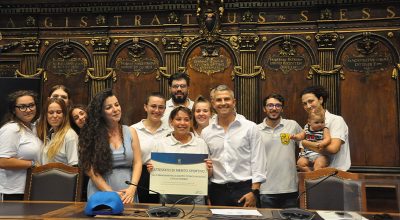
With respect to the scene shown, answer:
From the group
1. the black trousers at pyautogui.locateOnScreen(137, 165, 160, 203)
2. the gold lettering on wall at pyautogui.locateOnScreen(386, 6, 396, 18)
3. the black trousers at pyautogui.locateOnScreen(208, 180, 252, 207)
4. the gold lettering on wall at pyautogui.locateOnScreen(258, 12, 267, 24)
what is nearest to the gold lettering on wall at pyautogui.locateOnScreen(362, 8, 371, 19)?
the gold lettering on wall at pyautogui.locateOnScreen(386, 6, 396, 18)

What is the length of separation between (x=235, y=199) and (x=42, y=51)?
4.98 meters

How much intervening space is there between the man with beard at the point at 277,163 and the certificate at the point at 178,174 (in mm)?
1568

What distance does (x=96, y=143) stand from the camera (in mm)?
3393

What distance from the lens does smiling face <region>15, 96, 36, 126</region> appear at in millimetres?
→ 4086

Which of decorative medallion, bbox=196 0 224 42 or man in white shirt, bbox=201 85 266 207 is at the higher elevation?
decorative medallion, bbox=196 0 224 42

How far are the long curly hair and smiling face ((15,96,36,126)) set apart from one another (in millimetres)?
944

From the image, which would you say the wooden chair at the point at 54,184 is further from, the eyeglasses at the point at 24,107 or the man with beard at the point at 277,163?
the man with beard at the point at 277,163

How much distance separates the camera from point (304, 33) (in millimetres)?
6508

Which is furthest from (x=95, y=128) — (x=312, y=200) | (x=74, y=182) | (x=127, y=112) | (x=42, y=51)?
(x=42, y=51)

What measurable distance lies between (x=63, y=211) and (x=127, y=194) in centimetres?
76

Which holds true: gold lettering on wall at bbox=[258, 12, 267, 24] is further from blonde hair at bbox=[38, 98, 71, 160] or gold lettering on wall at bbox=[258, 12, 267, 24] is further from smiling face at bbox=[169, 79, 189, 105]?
blonde hair at bbox=[38, 98, 71, 160]

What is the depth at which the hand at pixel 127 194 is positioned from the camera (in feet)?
10.6

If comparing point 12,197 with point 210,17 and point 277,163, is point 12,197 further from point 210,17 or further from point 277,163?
point 210,17

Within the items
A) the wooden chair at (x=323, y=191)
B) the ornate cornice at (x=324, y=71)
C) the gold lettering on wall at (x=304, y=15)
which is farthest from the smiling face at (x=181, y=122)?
the gold lettering on wall at (x=304, y=15)
